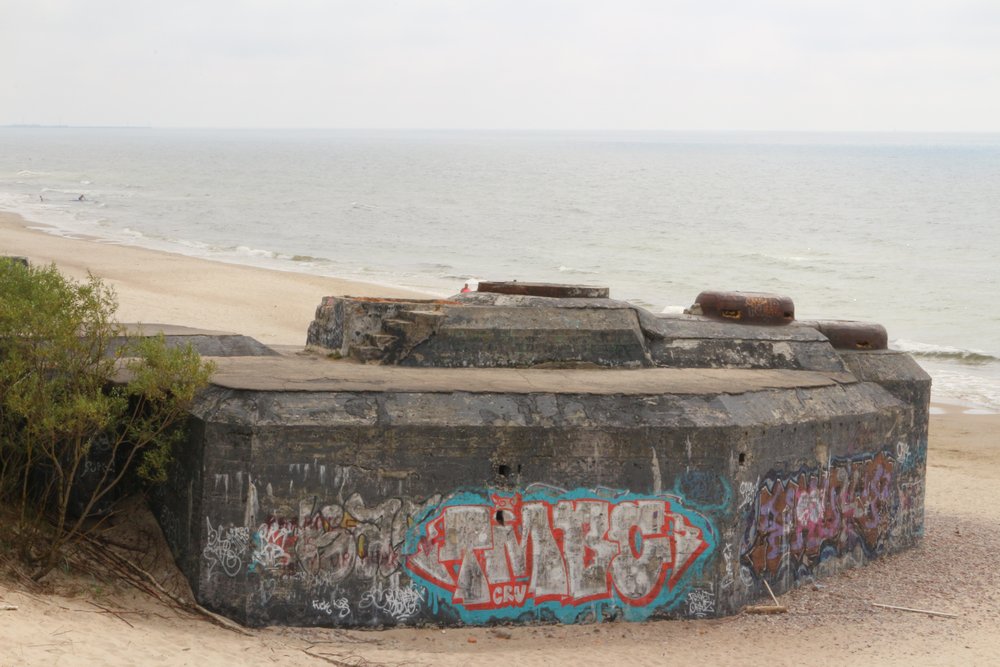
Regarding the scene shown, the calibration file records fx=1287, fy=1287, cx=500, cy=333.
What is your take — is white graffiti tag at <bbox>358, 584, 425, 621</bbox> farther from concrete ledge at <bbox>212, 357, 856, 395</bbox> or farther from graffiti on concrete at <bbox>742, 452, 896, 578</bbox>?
graffiti on concrete at <bbox>742, 452, 896, 578</bbox>

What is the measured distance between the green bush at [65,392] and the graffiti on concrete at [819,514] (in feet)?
18.3

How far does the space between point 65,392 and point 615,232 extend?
178 ft

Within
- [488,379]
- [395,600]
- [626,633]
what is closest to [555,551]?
[626,633]

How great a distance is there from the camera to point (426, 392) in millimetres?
11789

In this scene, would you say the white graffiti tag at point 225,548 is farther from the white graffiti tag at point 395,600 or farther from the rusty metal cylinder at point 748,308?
the rusty metal cylinder at point 748,308

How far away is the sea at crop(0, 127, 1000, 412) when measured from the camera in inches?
1633

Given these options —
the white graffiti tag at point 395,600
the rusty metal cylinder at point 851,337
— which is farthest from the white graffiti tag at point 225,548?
Answer: the rusty metal cylinder at point 851,337

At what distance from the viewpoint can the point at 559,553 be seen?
11.9 metres

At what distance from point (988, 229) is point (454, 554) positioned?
6359 centimetres

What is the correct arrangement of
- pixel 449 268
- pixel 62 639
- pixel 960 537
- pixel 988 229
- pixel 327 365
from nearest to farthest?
1. pixel 62 639
2. pixel 327 365
3. pixel 960 537
4. pixel 449 268
5. pixel 988 229

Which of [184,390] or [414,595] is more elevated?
[184,390]

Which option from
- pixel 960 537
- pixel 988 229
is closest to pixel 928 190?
pixel 988 229

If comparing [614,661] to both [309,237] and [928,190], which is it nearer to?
[309,237]

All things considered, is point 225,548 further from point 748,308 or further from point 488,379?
point 748,308
